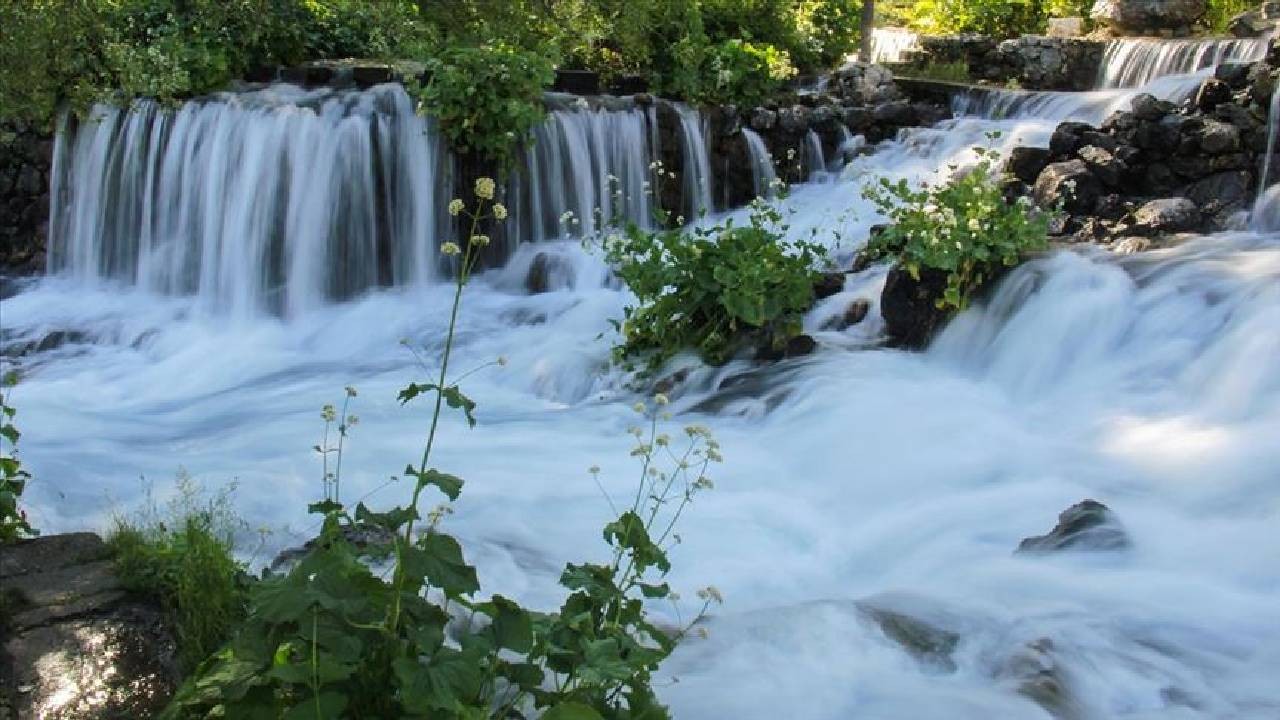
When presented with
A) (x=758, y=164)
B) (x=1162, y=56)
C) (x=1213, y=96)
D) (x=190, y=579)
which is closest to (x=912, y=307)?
(x=1213, y=96)

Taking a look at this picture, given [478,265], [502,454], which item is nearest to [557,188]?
[478,265]

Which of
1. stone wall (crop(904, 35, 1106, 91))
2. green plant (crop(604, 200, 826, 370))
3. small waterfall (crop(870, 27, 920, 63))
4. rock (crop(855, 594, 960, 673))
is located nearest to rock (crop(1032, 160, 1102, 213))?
green plant (crop(604, 200, 826, 370))

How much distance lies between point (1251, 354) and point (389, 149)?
685cm

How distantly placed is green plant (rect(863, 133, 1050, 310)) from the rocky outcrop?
25.3 ft

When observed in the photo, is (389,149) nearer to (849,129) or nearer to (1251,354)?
(849,129)

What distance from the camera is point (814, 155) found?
12359 millimetres

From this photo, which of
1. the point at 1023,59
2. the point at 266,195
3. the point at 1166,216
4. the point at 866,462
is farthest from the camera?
the point at 1023,59

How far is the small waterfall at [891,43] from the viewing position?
1611cm

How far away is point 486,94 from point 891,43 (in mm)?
8680

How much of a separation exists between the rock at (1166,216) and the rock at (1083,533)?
13.2 feet

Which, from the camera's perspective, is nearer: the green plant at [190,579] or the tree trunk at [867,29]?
the green plant at [190,579]

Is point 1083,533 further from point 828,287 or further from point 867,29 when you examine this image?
point 867,29

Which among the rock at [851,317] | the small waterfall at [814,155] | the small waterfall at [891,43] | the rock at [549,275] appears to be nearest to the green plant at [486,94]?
the rock at [549,275]

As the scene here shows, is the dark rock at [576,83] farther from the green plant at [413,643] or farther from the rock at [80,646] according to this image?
the green plant at [413,643]
